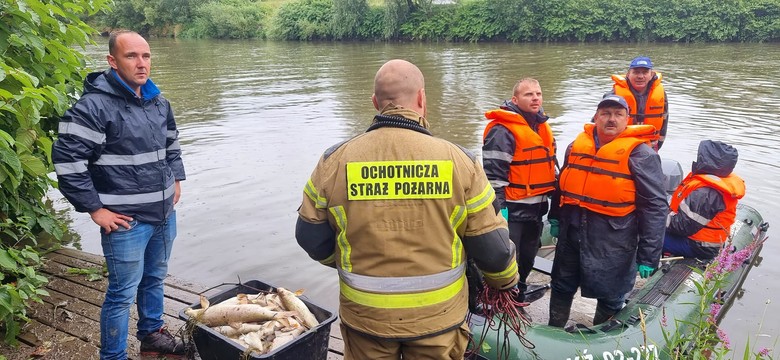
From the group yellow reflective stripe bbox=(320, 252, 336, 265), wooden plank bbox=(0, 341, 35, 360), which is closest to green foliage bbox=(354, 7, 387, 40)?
wooden plank bbox=(0, 341, 35, 360)

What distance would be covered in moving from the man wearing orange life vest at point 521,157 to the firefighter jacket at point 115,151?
197cm

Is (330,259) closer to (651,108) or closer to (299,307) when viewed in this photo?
(299,307)

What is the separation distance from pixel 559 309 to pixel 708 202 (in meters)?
1.37

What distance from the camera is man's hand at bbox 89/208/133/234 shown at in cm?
272

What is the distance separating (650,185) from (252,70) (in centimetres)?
1987

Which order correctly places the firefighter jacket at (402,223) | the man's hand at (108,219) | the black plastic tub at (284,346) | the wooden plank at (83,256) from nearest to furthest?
the firefighter jacket at (402,223) < the black plastic tub at (284,346) < the man's hand at (108,219) < the wooden plank at (83,256)

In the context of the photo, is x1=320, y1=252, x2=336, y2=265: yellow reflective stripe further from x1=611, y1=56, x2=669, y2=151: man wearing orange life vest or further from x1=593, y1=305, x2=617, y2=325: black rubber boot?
x1=611, y1=56, x2=669, y2=151: man wearing orange life vest

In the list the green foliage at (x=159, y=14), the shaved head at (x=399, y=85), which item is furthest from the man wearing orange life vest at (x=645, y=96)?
the green foliage at (x=159, y=14)

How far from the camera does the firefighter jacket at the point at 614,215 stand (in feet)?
11.0

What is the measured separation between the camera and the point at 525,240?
4.02 m

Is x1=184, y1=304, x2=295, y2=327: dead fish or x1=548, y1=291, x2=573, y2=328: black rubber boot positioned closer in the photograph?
x1=184, y1=304, x2=295, y2=327: dead fish

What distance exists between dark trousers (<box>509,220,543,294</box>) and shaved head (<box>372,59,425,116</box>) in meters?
2.07

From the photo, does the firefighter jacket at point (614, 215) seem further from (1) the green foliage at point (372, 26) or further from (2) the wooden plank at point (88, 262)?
(1) the green foliage at point (372, 26)

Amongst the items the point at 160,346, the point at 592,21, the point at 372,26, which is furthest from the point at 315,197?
the point at 372,26
